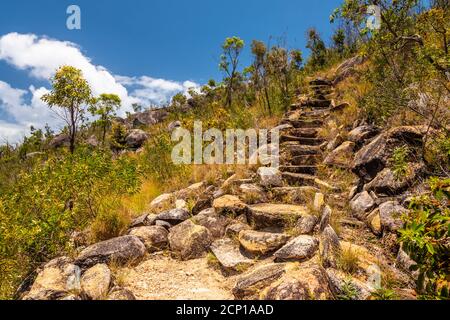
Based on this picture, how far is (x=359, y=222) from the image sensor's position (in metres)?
5.64

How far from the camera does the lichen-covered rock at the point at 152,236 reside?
5.46 metres

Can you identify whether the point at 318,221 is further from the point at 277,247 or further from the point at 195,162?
the point at 195,162

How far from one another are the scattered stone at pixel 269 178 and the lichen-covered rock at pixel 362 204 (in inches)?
61.4

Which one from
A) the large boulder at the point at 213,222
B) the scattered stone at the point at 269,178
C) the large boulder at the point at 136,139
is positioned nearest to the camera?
the large boulder at the point at 213,222

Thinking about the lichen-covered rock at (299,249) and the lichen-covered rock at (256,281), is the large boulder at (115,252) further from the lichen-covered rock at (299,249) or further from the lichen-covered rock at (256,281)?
the lichen-covered rock at (299,249)

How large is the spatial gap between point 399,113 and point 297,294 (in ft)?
18.4

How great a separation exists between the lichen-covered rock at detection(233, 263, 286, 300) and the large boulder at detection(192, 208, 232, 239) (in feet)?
5.34

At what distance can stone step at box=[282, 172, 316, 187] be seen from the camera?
758cm

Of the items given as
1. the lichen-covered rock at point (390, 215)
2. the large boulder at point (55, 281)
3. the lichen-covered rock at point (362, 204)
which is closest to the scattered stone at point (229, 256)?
the large boulder at point (55, 281)

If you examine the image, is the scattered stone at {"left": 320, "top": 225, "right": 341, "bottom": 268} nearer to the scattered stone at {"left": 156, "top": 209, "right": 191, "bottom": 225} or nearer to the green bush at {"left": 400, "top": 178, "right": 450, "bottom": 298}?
→ the green bush at {"left": 400, "top": 178, "right": 450, "bottom": 298}

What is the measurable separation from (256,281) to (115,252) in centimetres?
216

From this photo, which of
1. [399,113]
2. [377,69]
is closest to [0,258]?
[399,113]

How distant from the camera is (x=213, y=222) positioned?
19.3 ft

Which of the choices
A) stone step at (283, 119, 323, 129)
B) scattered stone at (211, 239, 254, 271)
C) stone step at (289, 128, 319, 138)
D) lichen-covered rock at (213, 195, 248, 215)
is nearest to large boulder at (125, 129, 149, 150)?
stone step at (283, 119, 323, 129)
